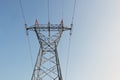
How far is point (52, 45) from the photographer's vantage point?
30.6m

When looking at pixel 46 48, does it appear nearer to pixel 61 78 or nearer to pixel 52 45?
pixel 52 45

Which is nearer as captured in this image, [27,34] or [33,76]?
[33,76]

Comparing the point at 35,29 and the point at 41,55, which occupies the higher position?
the point at 35,29

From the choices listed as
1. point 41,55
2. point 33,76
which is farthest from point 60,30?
point 33,76

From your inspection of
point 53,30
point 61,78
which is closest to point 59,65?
point 61,78

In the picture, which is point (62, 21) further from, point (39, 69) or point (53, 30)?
point (39, 69)

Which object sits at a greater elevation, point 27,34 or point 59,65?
point 27,34

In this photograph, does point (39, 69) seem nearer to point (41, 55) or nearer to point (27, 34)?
point (41, 55)

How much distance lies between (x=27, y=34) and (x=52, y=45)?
259cm

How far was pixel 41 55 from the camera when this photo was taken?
2984cm

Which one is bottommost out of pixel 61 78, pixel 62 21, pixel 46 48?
pixel 61 78

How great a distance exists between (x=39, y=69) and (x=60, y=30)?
14.1 ft

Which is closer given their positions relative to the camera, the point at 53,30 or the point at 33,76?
the point at 33,76

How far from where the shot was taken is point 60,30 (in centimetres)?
3081
